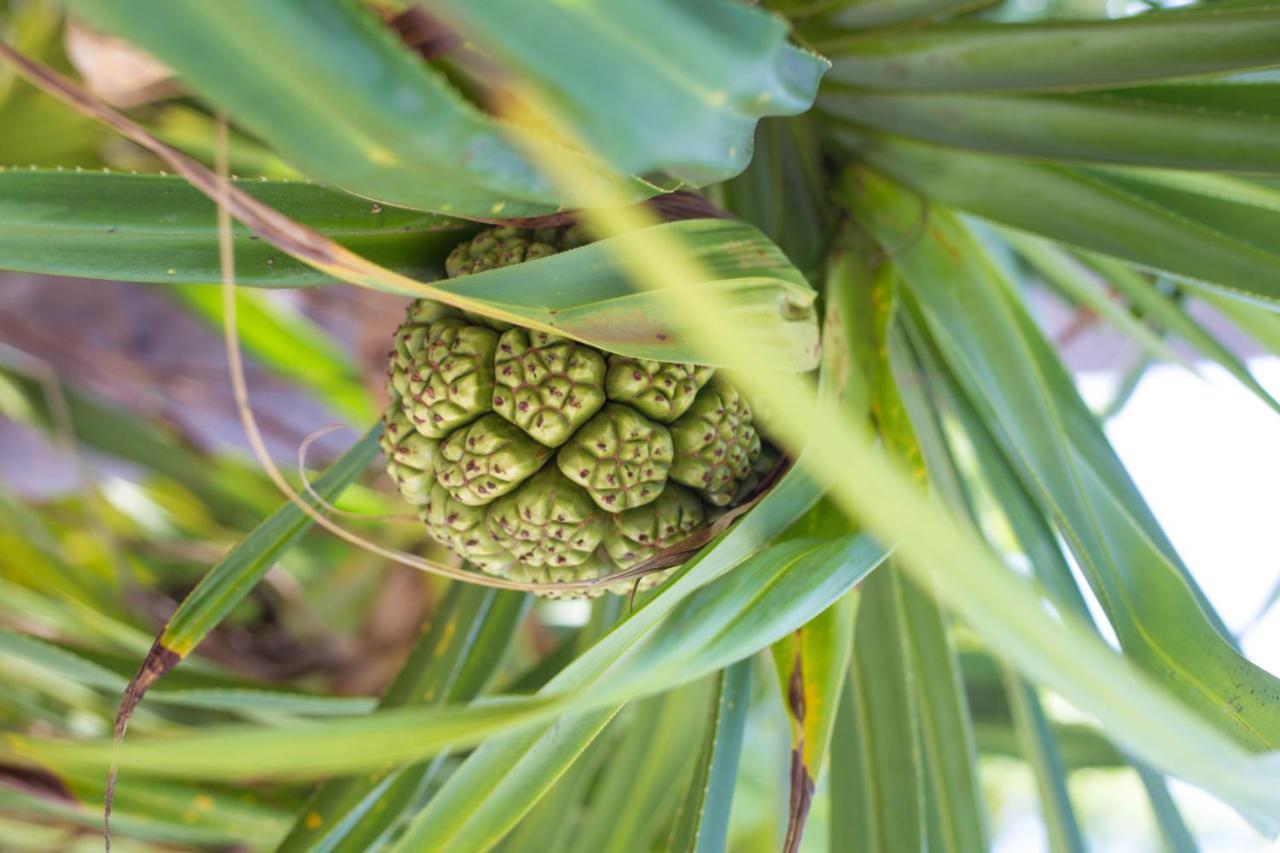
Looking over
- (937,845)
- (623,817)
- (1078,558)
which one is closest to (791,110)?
(1078,558)

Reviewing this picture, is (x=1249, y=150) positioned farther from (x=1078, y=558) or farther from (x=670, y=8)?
(x=670, y=8)

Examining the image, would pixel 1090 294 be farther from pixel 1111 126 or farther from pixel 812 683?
pixel 812 683

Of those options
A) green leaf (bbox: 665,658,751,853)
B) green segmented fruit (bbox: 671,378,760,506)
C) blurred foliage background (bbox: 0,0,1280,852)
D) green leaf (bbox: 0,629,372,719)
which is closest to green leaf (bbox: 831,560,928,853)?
blurred foliage background (bbox: 0,0,1280,852)

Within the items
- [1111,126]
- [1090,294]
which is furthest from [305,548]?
[1111,126]

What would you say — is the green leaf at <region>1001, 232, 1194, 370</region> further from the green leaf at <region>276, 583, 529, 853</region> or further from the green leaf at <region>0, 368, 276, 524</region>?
the green leaf at <region>0, 368, 276, 524</region>

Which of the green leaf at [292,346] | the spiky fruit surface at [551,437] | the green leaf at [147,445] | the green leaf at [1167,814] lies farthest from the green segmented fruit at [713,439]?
the green leaf at [147,445]

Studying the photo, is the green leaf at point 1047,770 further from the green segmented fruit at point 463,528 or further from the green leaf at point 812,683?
the green segmented fruit at point 463,528
